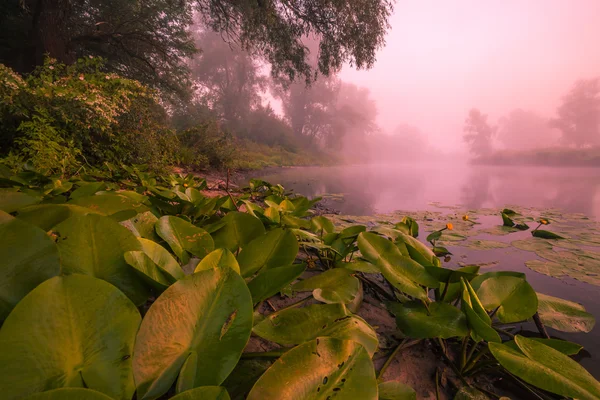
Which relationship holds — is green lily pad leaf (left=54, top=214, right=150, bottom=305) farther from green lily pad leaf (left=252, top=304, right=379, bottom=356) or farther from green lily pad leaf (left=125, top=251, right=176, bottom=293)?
green lily pad leaf (left=252, top=304, right=379, bottom=356)

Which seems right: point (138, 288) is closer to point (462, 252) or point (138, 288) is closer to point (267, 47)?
point (462, 252)

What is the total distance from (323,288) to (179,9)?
27.5 ft

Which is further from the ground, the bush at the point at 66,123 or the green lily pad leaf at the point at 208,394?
the bush at the point at 66,123

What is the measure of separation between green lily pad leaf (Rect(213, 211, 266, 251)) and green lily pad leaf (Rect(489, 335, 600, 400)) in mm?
552

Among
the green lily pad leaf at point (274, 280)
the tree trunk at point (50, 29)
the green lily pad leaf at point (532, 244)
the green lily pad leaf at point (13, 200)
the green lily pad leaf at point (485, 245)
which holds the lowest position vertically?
the green lily pad leaf at point (532, 244)

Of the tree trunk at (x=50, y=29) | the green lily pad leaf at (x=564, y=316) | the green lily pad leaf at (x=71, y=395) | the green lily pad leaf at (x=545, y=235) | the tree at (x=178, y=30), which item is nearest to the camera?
the green lily pad leaf at (x=71, y=395)

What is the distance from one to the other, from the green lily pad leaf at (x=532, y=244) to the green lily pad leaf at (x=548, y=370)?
1.93 metres

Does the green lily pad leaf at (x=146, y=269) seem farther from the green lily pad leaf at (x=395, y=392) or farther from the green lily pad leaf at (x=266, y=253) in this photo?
the green lily pad leaf at (x=395, y=392)

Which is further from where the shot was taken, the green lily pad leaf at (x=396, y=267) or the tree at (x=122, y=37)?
the tree at (x=122, y=37)

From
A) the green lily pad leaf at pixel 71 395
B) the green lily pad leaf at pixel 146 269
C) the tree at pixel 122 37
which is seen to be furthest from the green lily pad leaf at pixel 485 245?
the tree at pixel 122 37

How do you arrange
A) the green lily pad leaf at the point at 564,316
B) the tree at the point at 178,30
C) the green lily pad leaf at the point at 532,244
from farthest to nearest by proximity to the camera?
1. the tree at the point at 178,30
2. the green lily pad leaf at the point at 532,244
3. the green lily pad leaf at the point at 564,316

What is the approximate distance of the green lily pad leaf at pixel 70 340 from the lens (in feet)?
0.79

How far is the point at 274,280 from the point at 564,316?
804 mm

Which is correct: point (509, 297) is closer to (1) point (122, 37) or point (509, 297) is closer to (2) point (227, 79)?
(1) point (122, 37)
